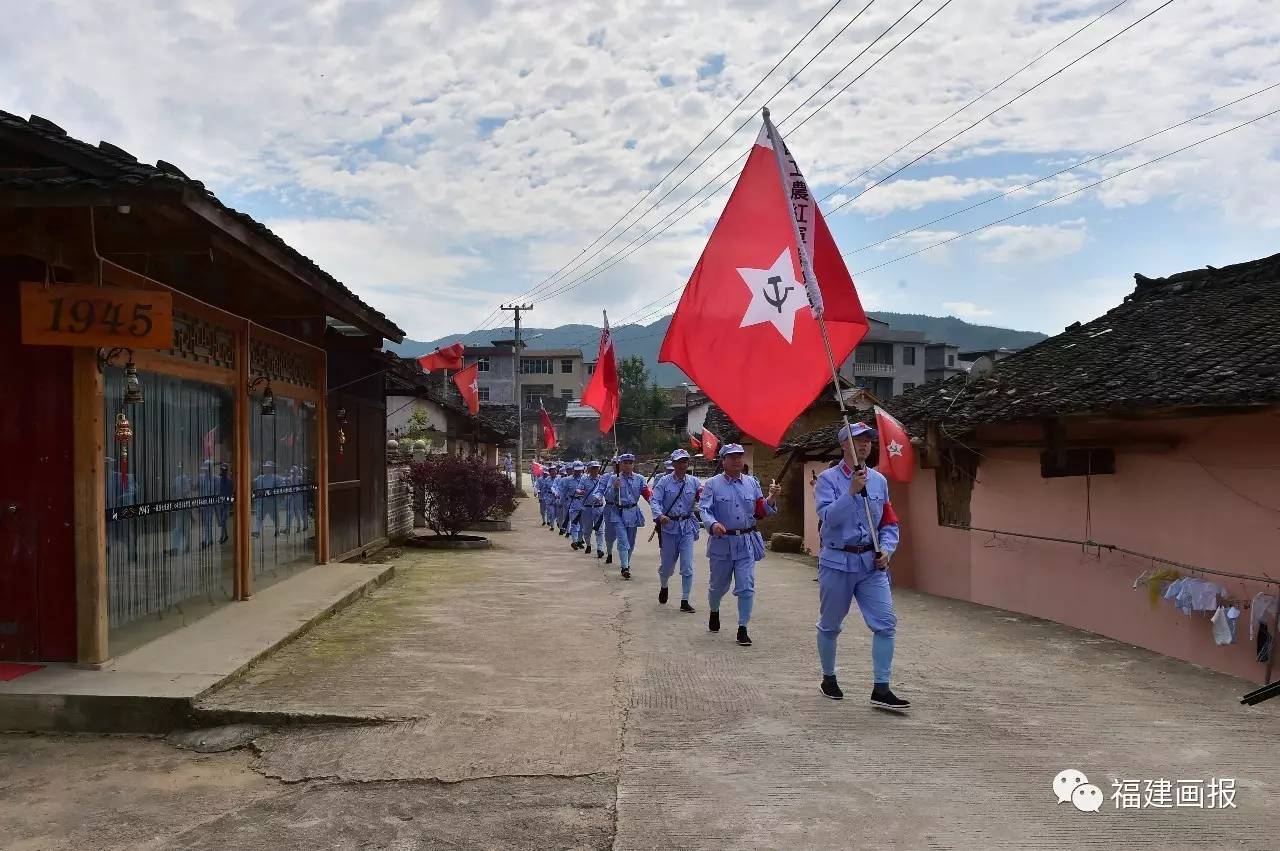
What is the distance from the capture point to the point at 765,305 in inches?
260

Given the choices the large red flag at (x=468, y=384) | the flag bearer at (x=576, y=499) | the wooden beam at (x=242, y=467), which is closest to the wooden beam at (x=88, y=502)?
the wooden beam at (x=242, y=467)

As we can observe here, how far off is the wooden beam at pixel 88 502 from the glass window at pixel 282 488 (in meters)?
3.56

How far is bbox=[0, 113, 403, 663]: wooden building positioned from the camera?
19.1 ft

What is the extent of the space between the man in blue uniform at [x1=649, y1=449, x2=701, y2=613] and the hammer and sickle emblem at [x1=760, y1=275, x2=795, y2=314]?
15.5 ft

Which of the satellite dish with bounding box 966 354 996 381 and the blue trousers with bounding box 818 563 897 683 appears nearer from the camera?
the blue trousers with bounding box 818 563 897 683

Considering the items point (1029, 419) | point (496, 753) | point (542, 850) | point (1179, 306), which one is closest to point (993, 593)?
point (1029, 419)

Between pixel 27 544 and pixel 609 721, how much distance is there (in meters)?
4.17

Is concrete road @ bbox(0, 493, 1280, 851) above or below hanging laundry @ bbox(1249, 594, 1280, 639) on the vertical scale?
below

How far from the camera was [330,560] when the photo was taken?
13.2m

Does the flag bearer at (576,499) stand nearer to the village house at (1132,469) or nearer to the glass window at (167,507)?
the village house at (1132,469)

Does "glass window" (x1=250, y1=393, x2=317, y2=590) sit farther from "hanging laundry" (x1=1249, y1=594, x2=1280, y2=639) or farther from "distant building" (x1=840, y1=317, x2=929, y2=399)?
"distant building" (x1=840, y1=317, x2=929, y2=399)

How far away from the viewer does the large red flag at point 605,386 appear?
604 inches

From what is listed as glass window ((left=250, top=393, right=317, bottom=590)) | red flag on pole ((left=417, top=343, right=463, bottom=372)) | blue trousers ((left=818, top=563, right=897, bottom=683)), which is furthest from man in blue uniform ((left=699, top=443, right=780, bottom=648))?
red flag on pole ((left=417, top=343, right=463, bottom=372))

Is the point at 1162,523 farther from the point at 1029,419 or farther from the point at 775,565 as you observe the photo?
the point at 775,565
